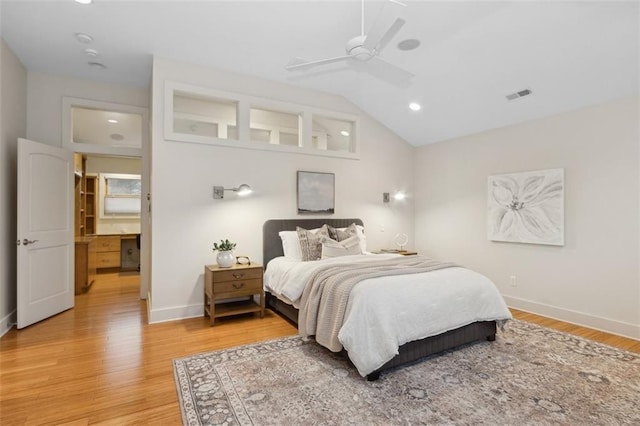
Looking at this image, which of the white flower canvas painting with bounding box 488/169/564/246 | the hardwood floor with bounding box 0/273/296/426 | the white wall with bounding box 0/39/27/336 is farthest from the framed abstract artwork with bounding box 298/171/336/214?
the white wall with bounding box 0/39/27/336

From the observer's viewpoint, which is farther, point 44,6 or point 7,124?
point 7,124

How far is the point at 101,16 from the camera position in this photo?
315 cm

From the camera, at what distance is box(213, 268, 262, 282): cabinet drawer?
12.4 ft

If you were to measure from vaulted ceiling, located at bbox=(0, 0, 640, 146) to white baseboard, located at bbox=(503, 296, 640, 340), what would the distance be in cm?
247

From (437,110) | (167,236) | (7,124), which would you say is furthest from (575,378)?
(7,124)

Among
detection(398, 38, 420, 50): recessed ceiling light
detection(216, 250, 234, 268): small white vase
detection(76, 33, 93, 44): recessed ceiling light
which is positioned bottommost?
detection(216, 250, 234, 268): small white vase

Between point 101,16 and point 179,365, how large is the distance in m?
3.36

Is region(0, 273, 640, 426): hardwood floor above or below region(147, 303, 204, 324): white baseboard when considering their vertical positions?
below

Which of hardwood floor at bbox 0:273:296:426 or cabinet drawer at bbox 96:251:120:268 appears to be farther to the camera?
cabinet drawer at bbox 96:251:120:268

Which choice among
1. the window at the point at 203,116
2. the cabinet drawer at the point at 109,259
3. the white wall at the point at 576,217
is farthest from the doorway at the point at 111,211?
the white wall at the point at 576,217

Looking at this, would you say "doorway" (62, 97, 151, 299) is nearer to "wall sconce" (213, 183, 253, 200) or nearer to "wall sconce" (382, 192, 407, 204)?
"wall sconce" (213, 183, 253, 200)

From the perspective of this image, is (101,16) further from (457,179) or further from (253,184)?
(457,179)

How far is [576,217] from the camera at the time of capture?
3.88 m

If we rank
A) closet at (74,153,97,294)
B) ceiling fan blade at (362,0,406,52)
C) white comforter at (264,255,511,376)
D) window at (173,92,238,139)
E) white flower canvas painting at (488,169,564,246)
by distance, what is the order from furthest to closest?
window at (173,92,238,139), closet at (74,153,97,294), white flower canvas painting at (488,169,564,246), white comforter at (264,255,511,376), ceiling fan blade at (362,0,406,52)
